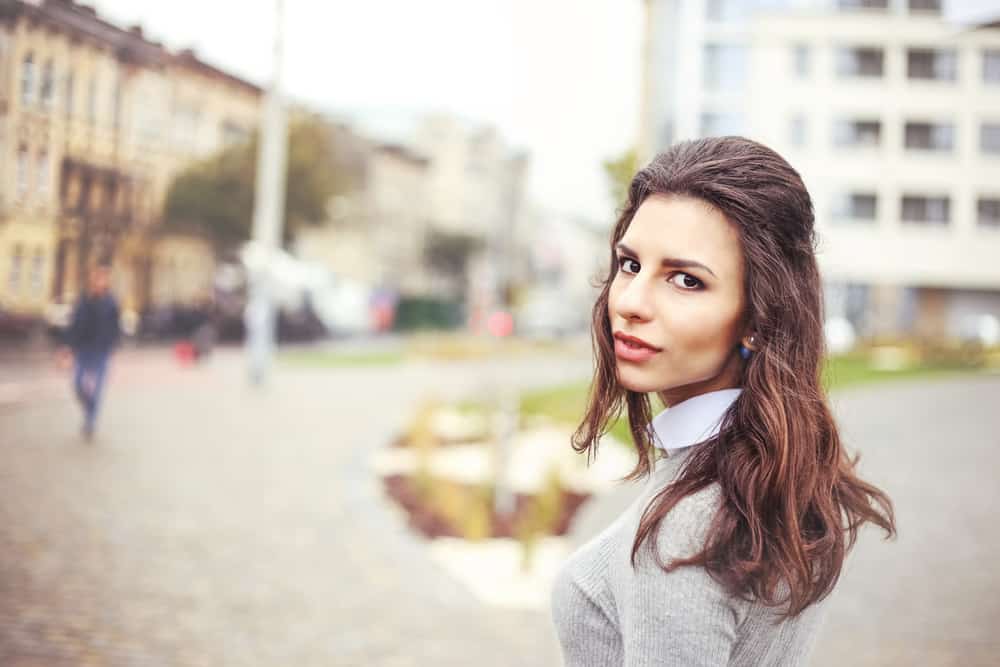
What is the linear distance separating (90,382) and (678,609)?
34.0 feet

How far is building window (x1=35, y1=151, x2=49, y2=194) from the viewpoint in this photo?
182 inches

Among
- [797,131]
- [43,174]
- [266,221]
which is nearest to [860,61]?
[797,131]

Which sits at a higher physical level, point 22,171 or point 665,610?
point 22,171

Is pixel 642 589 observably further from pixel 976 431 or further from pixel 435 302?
pixel 435 302

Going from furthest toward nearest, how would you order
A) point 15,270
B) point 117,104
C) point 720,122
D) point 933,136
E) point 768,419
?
point 117,104
point 15,270
point 720,122
point 933,136
point 768,419

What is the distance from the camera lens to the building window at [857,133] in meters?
3.84

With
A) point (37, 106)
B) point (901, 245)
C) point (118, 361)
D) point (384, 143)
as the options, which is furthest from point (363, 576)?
point (384, 143)

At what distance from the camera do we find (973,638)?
506 cm

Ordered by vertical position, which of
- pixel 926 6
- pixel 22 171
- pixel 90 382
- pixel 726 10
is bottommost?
pixel 90 382

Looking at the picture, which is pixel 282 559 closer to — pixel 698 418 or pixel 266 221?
pixel 698 418

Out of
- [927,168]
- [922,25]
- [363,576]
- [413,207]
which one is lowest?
[363,576]

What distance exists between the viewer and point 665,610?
1202mm

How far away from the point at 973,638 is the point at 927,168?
267 centimetres

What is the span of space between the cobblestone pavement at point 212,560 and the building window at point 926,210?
262 cm
